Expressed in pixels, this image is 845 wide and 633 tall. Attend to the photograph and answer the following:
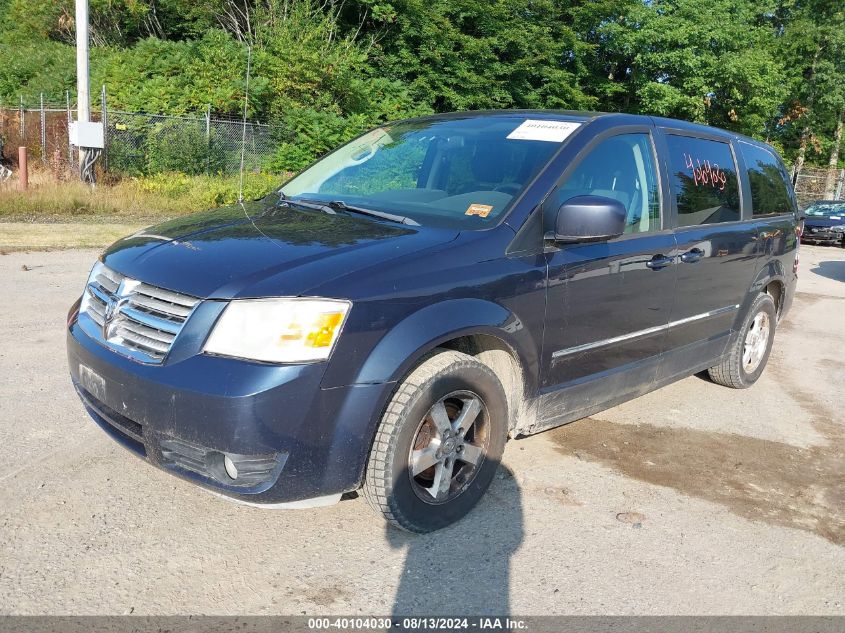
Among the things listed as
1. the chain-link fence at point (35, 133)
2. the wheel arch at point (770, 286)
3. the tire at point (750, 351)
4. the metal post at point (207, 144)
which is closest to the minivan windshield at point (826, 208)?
the metal post at point (207, 144)

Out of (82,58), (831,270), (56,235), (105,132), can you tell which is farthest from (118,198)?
(831,270)

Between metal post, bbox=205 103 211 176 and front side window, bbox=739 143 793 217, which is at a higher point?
metal post, bbox=205 103 211 176

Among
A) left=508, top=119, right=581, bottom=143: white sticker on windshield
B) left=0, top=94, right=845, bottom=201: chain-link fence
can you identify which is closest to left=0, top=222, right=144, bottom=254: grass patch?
left=0, top=94, right=845, bottom=201: chain-link fence

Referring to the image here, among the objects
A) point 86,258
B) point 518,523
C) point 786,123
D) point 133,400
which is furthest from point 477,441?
point 786,123

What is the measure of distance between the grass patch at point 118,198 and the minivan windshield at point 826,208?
15833 mm

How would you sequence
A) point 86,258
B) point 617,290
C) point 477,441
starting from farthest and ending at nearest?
point 86,258 → point 617,290 → point 477,441

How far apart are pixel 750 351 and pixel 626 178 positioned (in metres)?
2.32

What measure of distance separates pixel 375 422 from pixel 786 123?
4620 cm

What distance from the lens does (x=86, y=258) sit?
33.0ft

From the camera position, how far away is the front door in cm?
371

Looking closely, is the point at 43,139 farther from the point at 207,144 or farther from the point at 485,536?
the point at 485,536

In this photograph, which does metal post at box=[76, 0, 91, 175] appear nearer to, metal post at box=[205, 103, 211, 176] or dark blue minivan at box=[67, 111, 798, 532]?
metal post at box=[205, 103, 211, 176]

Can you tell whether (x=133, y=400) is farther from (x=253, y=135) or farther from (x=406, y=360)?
(x=253, y=135)

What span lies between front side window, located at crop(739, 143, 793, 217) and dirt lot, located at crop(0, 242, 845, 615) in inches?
69.0
